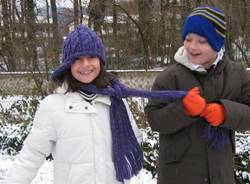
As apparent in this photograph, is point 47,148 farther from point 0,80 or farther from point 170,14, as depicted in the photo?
point 170,14

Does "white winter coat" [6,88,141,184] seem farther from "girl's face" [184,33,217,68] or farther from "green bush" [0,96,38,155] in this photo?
"green bush" [0,96,38,155]

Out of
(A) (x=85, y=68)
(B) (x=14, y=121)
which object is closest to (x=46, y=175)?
(B) (x=14, y=121)

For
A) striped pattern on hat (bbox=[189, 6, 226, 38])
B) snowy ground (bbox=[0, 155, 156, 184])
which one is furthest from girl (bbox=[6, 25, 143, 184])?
snowy ground (bbox=[0, 155, 156, 184])

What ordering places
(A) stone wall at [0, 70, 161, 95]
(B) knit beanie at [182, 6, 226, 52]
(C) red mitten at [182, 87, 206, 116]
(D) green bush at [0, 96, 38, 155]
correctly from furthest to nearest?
1. (A) stone wall at [0, 70, 161, 95]
2. (D) green bush at [0, 96, 38, 155]
3. (B) knit beanie at [182, 6, 226, 52]
4. (C) red mitten at [182, 87, 206, 116]

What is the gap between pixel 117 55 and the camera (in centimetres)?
1215

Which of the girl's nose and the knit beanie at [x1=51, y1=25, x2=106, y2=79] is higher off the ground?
the knit beanie at [x1=51, y1=25, x2=106, y2=79]

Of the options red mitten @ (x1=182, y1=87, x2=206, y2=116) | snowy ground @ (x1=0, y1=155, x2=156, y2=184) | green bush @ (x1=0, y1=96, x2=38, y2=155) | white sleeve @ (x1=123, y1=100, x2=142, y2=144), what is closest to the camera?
red mitten @ (x1=182, y1=87, x2=206, y2=116)

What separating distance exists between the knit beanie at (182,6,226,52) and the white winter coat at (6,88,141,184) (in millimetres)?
624

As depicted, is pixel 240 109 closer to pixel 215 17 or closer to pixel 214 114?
pixel 214 114

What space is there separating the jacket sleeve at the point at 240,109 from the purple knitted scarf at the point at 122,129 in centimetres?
11

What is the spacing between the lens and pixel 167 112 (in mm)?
2020

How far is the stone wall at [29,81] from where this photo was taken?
721cm

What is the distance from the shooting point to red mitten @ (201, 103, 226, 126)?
1.93 m

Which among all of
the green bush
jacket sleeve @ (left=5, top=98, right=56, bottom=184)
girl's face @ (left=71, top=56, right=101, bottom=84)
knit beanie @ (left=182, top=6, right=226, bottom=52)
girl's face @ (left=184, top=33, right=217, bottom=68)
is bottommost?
the green bush
